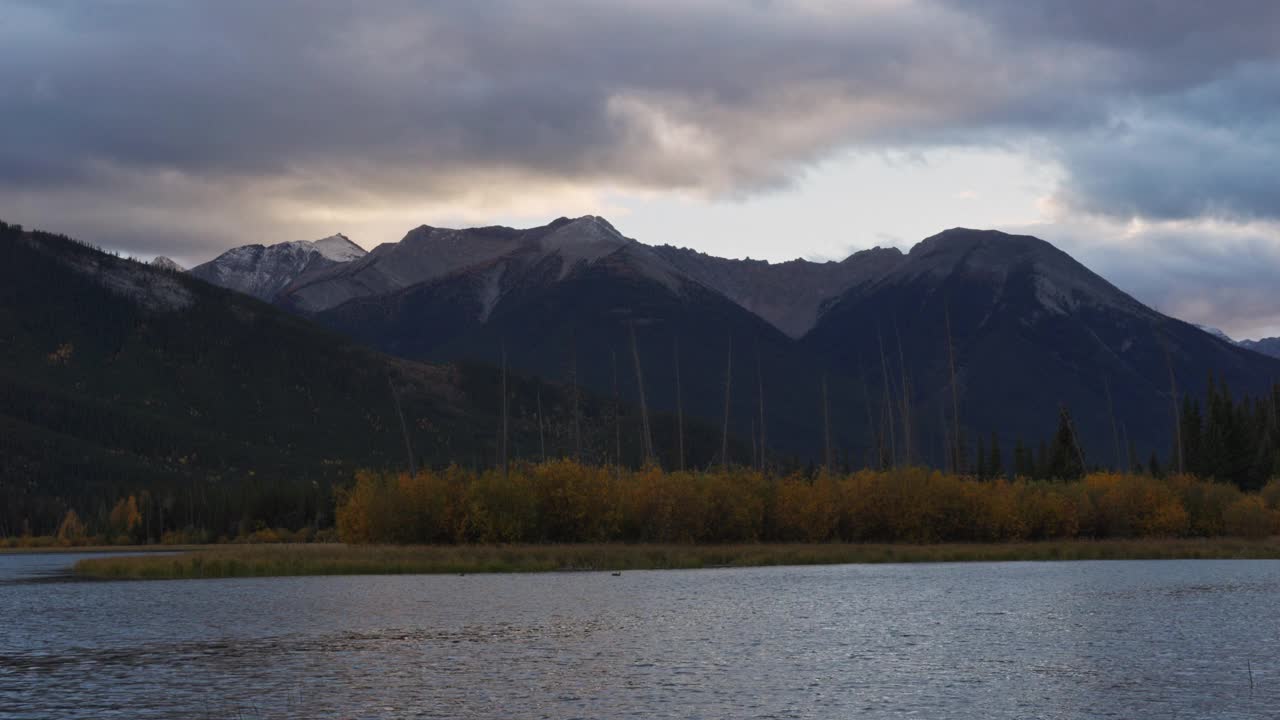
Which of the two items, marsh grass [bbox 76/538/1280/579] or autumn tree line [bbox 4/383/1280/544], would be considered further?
autumn tree line [bbox 4/383/1280/544]

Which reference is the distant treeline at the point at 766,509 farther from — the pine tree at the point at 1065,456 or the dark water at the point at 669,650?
the pine tree at the point at 1065,456

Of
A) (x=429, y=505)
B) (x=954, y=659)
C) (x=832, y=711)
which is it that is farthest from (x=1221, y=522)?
(x=832, y=711)

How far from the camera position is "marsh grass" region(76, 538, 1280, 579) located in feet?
375

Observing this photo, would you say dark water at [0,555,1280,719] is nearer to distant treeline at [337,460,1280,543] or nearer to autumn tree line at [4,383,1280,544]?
distant treeline at [337,460,1280,543]

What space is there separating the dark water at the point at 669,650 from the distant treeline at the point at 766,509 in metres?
36.6

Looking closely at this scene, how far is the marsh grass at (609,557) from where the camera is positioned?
11438 cm

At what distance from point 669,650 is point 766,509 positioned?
267 ft

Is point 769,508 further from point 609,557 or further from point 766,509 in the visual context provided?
Answer: point 609,557

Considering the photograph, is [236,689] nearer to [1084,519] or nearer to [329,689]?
[329,689]

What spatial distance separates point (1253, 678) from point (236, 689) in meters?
33.5

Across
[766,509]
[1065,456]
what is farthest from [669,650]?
[1065,456]

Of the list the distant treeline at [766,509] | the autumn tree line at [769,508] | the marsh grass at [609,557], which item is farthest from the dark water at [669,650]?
the autumn tree line at [769,508]

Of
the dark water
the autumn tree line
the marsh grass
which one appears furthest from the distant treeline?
the dark water

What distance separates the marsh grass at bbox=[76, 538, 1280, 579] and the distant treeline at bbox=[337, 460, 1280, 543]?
467 centimetres
